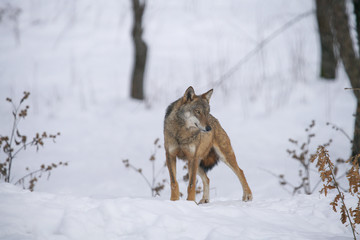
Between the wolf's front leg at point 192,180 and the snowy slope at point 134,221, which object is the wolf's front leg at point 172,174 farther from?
the snowy slope at point 134,221

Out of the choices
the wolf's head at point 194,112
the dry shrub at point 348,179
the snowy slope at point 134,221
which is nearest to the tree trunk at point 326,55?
the wolf's head at point 194,112

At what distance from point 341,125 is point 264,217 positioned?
19.3 feet

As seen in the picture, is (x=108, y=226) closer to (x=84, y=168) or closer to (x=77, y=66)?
(x=84, y=168)

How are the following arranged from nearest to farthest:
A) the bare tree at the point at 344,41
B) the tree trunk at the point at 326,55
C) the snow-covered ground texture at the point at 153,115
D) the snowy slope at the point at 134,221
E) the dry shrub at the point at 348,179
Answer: the dry shrub at the point at 348,179 → the snowy slope at the point at 134,221 → the snow-covered ground texture at the point at 153,115 → the bare tree at the point at 344,41 → the tree trunk at the point at 326,55

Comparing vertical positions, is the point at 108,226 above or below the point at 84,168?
above

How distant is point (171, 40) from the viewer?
51.3ft

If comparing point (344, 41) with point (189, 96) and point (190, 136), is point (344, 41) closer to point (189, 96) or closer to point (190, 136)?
point (189, 96)

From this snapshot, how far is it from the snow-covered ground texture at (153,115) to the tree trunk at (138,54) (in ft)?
1.58

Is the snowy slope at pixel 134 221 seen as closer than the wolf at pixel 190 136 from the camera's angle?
Yes

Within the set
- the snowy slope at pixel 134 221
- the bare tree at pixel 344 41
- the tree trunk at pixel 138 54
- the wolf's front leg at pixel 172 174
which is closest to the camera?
the snowy slope at pixel 134 221

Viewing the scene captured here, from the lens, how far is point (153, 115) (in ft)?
32.0

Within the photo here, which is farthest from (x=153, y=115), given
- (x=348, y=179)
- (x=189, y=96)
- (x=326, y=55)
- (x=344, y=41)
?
(x=348, y=179)

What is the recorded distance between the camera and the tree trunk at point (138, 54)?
31.8 feet

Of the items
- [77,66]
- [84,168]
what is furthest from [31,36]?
[84,168]
